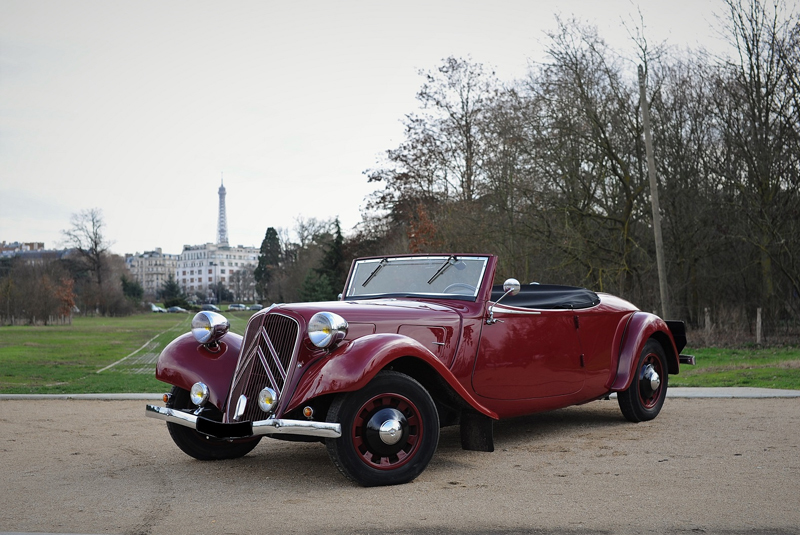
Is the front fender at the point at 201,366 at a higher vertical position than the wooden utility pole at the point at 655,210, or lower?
lower

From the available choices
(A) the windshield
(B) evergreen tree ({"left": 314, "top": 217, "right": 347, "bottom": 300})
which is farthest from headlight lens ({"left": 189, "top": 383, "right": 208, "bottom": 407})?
(B) evergreen tree ({"left": 314, "top": 217, "right": 347, "bottom": 300})

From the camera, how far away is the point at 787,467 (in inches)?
225

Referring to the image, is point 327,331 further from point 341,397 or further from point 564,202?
point 564,202

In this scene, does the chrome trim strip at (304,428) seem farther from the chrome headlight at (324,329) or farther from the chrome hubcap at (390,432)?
the chrome headlight at (324,329)

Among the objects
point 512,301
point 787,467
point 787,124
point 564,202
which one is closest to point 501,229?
point 564,202

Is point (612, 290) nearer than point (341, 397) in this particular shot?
No

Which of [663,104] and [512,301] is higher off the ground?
[663,104]

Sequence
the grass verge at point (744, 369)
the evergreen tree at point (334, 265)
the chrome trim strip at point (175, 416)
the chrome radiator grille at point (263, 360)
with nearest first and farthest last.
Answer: the chrome radiator grille at point (263, 360) < the chrome trim strip at point (175, 416) < the grass verge at point (744, 369) < the evergreen tree at point (334, 265)

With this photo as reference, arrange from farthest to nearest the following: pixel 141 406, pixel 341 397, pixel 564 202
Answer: pixel 564 202, pixel 141 406, pixel 341 397

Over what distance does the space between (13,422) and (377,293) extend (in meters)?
4.80

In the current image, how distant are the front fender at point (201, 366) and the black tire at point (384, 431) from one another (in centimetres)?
130

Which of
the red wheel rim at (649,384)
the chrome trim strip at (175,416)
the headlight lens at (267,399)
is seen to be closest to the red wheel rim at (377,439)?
the headlight lens at (267,399)

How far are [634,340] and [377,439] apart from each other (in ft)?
12.2

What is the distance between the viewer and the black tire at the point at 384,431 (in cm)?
518
